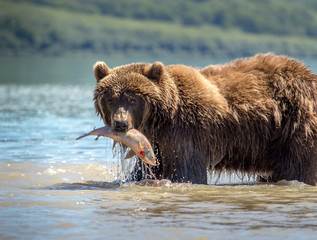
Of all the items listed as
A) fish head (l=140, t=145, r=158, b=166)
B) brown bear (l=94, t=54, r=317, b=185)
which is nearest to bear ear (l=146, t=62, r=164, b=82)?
brown bear (l=94, t=54, r=317, b=185)

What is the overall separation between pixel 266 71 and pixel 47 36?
7785 inches

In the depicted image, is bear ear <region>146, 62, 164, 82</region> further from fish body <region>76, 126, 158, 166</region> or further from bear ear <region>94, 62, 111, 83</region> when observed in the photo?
fish body <region>76, 126, 158, 166</region>

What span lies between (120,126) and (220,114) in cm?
135

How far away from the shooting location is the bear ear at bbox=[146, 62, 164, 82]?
7371 millimetres

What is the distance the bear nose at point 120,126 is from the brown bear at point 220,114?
10 cm

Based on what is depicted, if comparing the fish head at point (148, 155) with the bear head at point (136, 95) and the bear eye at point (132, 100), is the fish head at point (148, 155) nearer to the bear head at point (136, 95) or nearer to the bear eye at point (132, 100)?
the bear head at point (136, 95)

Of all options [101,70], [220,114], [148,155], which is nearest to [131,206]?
[148,155]

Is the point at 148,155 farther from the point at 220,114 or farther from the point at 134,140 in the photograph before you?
the point at 220,114

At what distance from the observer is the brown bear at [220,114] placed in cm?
737

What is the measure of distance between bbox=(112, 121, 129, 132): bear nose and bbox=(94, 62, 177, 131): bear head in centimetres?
8

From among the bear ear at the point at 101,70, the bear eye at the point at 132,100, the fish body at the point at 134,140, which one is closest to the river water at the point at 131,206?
the fish body at the point at 134,140

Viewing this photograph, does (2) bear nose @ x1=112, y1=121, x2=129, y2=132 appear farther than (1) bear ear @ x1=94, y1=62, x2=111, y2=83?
No

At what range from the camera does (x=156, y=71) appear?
24.3 feet

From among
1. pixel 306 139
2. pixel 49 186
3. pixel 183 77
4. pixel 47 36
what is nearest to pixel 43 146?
pixel 49 186
